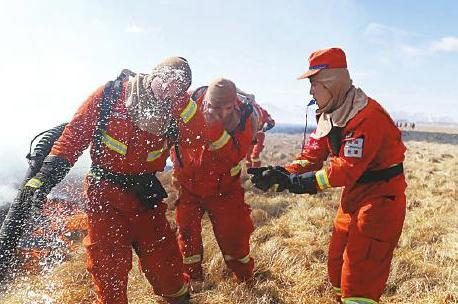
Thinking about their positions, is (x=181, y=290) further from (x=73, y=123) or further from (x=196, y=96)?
(x=196, y=96)

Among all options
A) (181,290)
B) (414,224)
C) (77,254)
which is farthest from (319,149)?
(77,254)

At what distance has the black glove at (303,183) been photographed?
318 cm

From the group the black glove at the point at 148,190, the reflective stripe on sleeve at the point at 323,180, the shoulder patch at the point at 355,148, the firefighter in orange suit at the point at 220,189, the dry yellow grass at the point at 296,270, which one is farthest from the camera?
the firefighter in orange suit at the point at 220,189

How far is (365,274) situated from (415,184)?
22.5 ft

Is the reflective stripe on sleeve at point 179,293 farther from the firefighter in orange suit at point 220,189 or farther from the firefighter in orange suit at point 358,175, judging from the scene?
the firefighter in orange suit at point 358,175

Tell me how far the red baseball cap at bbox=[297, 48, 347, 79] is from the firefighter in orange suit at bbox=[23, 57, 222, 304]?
98 cm

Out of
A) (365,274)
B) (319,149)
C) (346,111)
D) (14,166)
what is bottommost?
(14,166)

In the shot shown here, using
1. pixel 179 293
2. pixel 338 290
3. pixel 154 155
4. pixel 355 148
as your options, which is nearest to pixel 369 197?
pixel 355 148

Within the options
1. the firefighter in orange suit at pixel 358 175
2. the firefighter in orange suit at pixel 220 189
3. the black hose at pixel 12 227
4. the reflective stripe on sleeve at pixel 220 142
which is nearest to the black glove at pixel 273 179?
the firefighter in orange suit at pixel 358 175

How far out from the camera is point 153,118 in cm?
329

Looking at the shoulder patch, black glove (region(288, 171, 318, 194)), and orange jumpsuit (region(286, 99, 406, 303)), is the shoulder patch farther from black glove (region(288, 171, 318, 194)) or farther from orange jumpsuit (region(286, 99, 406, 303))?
black glove (region(288, 171, 318, 194))

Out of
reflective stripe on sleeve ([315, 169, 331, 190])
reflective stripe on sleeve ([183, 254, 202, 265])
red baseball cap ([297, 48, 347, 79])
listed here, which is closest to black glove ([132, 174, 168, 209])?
reflective stripe on sleeve ([183, 254, 202, 265])

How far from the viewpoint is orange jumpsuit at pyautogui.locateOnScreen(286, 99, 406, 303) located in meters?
2.99

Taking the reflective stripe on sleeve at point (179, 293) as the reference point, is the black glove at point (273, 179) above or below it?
above
